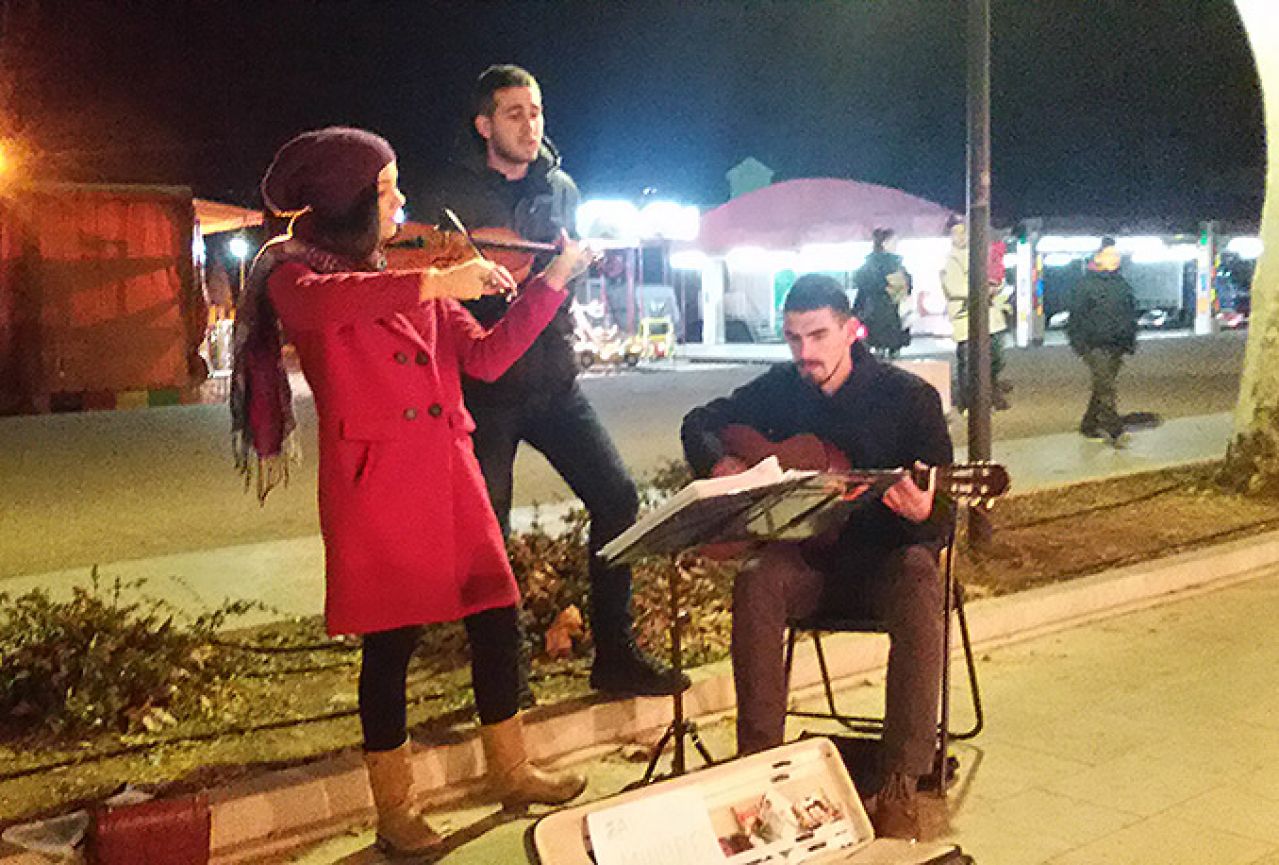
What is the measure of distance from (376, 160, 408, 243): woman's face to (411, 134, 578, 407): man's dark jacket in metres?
0.46

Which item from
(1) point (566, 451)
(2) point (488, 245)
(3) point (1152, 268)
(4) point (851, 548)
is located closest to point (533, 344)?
(1) point (566, 451)

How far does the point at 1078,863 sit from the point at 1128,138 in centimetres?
3031

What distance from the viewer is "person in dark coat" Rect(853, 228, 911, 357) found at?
1462 cm

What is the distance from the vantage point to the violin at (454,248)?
12.7ft

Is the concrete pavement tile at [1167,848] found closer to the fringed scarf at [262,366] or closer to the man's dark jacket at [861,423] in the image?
the man's dark jacket at [861,423]

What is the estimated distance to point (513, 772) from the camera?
3.97 metres

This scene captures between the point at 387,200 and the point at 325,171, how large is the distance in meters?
0.20

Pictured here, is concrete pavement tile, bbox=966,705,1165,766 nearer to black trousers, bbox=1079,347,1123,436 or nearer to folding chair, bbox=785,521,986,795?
folding chair, bbox=785,521,986,795

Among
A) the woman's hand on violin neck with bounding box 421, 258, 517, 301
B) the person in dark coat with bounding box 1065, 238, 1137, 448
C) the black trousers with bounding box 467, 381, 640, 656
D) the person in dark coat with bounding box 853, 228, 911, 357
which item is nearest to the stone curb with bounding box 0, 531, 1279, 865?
the black trousers with bounding box 467, 381, 640, 656

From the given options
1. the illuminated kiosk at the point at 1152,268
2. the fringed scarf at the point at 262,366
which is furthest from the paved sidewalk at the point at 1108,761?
the illuminated kiosk at the point at 1152,268

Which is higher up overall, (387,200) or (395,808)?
(387,200)

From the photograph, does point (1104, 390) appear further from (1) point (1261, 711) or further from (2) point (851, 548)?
(2) point (851, 548)

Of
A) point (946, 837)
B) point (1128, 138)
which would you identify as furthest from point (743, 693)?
point (1128, 138)

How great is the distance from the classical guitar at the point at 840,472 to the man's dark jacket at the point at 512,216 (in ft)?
1.98
